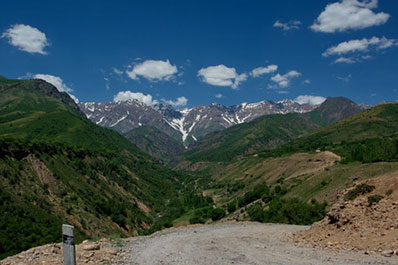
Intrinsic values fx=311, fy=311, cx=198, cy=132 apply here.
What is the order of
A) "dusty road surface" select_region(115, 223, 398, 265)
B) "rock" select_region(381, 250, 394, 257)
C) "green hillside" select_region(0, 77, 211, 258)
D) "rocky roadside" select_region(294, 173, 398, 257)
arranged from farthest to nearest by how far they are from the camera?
"green hillside" select_region(0, 77, 211, 258) → "rocky roadside" select_region(294, 173, 398, 257) → "dusty road surface" select_region(115, 223, 398, 265) → "rock" select_region(381, 250, 394, 257)

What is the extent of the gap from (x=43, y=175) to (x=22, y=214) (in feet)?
93.8

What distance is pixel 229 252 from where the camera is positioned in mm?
21500

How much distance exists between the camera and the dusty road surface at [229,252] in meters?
18.6

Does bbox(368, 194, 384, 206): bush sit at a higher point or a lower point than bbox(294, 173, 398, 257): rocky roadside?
higher

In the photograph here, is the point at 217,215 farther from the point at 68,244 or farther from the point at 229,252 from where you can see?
the point at 68,244

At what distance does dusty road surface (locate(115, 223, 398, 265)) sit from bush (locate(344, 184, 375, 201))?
6572mm

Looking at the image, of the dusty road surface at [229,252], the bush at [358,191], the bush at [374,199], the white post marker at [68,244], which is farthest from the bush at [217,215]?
the white post marker at [68,244]

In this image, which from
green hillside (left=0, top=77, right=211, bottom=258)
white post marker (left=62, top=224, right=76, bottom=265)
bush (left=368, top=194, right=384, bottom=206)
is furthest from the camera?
green hillside (left=0, top=77, right=211, bottom=258)

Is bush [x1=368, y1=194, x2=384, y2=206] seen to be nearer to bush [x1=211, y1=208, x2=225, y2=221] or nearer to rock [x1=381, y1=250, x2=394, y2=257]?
rock [x1=381, y1=250, x2=394, y2=257]

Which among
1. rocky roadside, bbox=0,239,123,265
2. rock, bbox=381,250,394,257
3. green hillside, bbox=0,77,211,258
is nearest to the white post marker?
rocky roadside, bbox=0,239,123,265

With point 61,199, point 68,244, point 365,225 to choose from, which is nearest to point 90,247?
point 68,244

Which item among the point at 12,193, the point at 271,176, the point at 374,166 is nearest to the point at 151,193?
the point at 271,176

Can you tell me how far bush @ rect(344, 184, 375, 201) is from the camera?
90.8ft

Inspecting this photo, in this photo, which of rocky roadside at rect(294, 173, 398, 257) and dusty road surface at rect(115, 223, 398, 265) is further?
rocky roadside at rect(294, 173, 398, 257)
